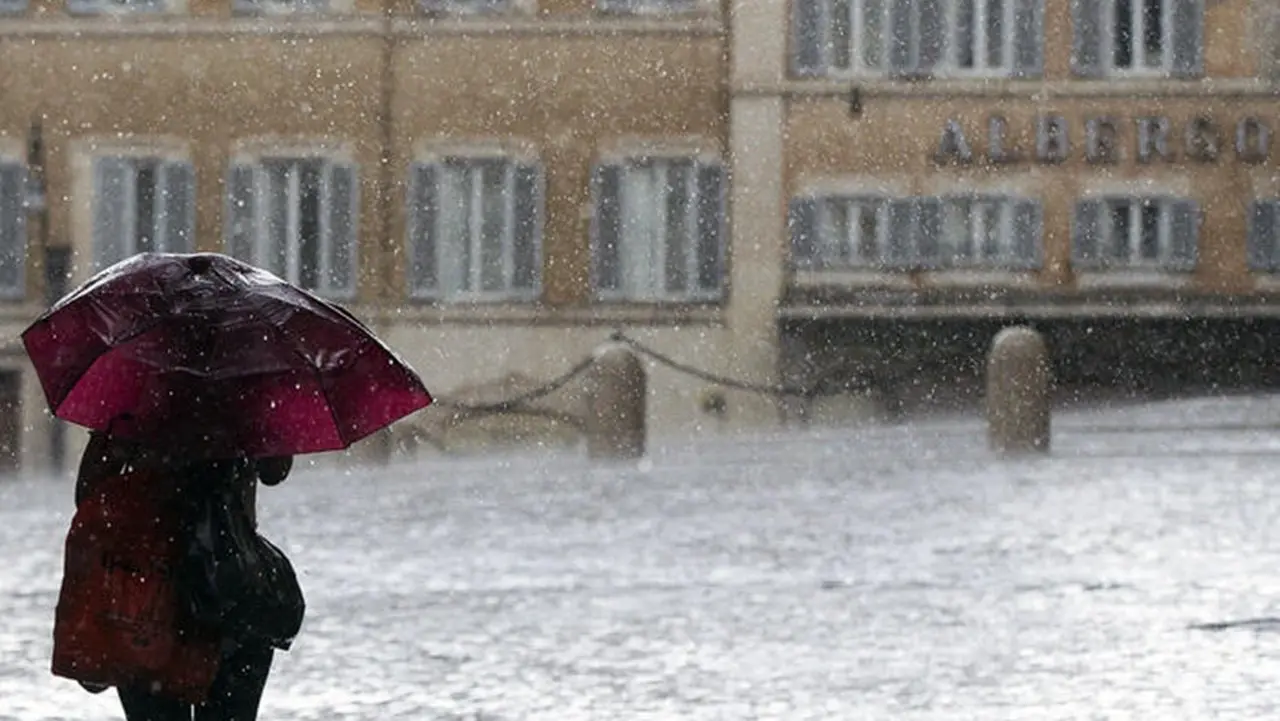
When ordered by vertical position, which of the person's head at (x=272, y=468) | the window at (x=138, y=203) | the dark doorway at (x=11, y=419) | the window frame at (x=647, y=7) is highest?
the window frame at (x=647, y=7)

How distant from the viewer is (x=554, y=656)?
1088cm

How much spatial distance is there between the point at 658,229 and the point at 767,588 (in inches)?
663

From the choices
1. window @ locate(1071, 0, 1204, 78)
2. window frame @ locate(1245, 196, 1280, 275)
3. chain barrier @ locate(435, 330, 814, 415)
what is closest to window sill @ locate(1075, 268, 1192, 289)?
A: window frame @ locate(1245, 196, 1280, 275)

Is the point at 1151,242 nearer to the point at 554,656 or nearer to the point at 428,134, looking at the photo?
the point at 428,134

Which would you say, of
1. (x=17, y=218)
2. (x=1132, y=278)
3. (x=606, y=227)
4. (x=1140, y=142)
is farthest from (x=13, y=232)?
(x=1140, y=142)

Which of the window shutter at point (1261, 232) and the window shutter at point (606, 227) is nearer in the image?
the window shutter at point (1261, 232)

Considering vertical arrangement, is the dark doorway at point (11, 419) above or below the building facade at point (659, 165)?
below

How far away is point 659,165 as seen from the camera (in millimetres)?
30312

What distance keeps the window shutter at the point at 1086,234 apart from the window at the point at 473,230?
17.1 feet

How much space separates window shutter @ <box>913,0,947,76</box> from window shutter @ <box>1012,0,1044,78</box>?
2.33 ft

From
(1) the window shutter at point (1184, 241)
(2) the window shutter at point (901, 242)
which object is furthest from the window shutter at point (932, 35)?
(1) the window shutter at point (1184, 241)

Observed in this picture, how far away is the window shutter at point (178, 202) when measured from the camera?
1200 inches

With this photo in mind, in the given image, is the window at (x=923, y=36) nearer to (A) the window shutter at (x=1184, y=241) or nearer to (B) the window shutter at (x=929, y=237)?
(B) the window shutter at (x=929, y=237)

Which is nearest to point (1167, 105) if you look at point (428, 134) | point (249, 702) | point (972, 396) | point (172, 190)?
point (972, 396)
